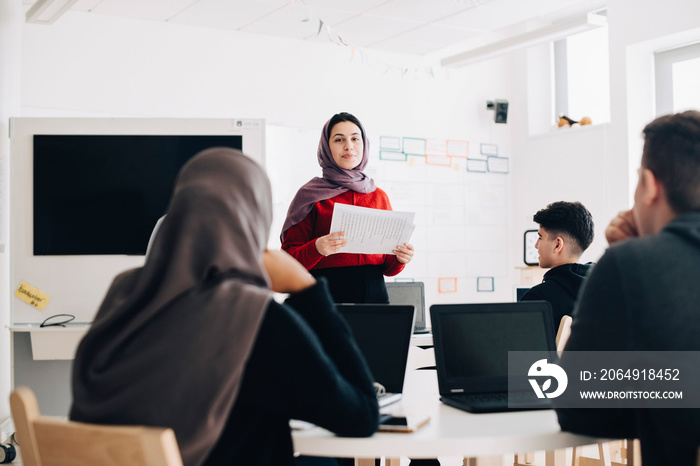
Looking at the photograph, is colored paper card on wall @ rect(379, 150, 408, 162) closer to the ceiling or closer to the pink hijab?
the ceiling

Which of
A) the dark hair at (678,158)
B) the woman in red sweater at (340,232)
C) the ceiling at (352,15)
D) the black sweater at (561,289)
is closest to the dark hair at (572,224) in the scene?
the black sweater at (561,289)

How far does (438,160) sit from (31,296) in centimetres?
374

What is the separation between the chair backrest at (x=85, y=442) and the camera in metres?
1.02

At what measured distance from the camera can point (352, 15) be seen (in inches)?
203

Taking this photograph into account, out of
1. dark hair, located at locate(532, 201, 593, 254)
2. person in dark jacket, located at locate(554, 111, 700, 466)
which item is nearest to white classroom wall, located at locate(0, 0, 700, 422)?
dark hair, located at locate(532, 201, 593, 254)

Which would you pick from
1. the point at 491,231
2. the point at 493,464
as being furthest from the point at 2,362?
the point at 491,231

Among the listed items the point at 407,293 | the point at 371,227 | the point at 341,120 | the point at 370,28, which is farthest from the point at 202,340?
the point at 370,28

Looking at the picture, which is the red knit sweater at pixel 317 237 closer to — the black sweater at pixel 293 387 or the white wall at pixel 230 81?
the black sweater at pixel 293 387

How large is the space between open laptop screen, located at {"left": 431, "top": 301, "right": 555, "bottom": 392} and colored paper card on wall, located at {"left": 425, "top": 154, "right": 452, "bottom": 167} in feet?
14.7

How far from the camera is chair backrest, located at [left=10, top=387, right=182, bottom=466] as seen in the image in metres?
1.02

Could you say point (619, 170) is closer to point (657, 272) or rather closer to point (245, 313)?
point (657, 272)

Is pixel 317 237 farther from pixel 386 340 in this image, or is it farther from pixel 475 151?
pixel 475 151

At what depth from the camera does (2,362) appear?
3.87m

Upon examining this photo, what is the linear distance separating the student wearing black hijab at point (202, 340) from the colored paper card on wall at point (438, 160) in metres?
5.09
